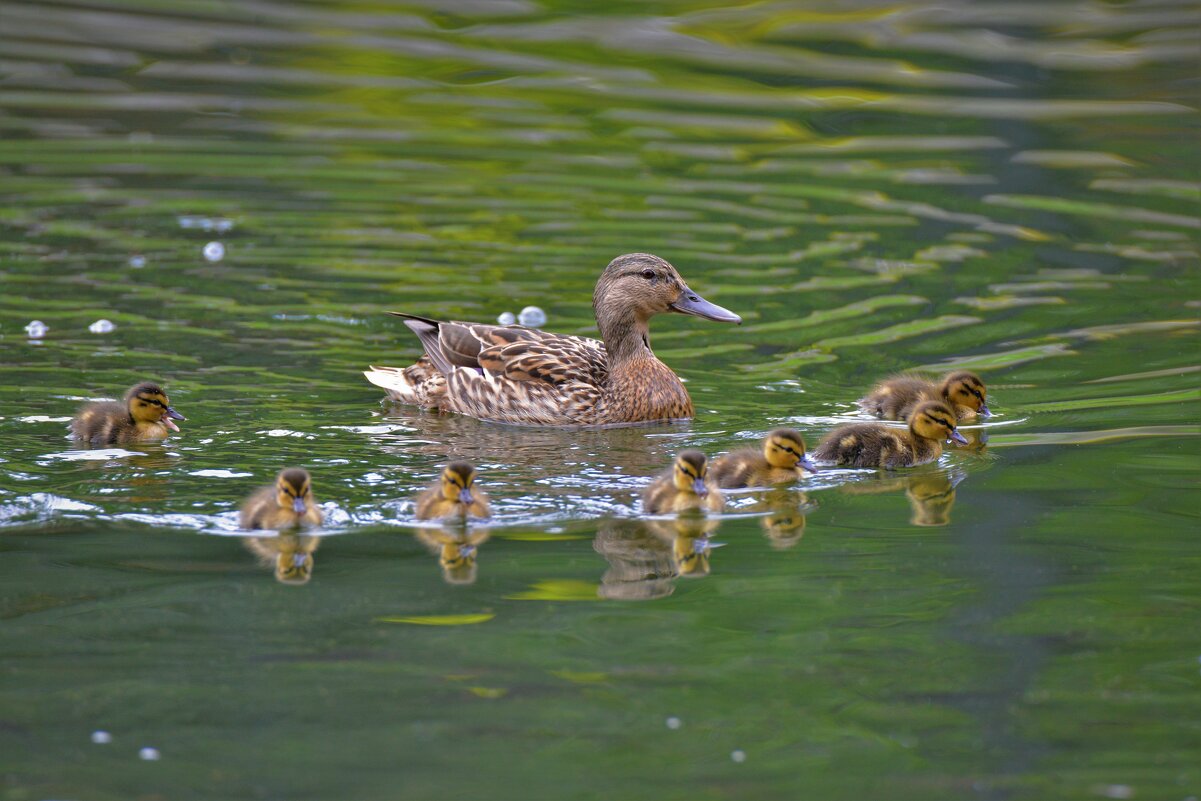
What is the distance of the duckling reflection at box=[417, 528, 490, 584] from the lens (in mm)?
5484

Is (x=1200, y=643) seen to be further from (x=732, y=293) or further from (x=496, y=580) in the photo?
(x=732, y=293)

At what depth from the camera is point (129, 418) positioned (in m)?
7.09

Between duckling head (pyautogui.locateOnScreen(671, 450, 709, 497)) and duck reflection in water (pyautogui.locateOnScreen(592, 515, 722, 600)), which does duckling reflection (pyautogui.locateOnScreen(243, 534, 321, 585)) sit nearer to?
duck reflection in water (pyautogui.locateOnScreen(592, 515, 722, 600))

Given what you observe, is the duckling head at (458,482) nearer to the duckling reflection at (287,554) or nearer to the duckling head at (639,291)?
the duckling reflection at (287,554)

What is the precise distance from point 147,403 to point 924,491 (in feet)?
9.87

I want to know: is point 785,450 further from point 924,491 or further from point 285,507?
point 285,507

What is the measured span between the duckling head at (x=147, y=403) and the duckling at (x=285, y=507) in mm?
1186

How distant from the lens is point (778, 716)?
446 cm

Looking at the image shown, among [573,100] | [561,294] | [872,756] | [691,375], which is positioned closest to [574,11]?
[573,100]

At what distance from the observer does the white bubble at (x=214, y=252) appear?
10589 millimetres

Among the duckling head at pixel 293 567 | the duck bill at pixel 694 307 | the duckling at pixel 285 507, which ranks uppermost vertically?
the duck bill at pixel 694 307

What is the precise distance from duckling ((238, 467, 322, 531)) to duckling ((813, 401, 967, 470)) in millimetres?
2094

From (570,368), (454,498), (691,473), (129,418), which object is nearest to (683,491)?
(691,473)

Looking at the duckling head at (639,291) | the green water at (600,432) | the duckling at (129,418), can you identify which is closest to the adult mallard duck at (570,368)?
the duckling head at (639,291)
